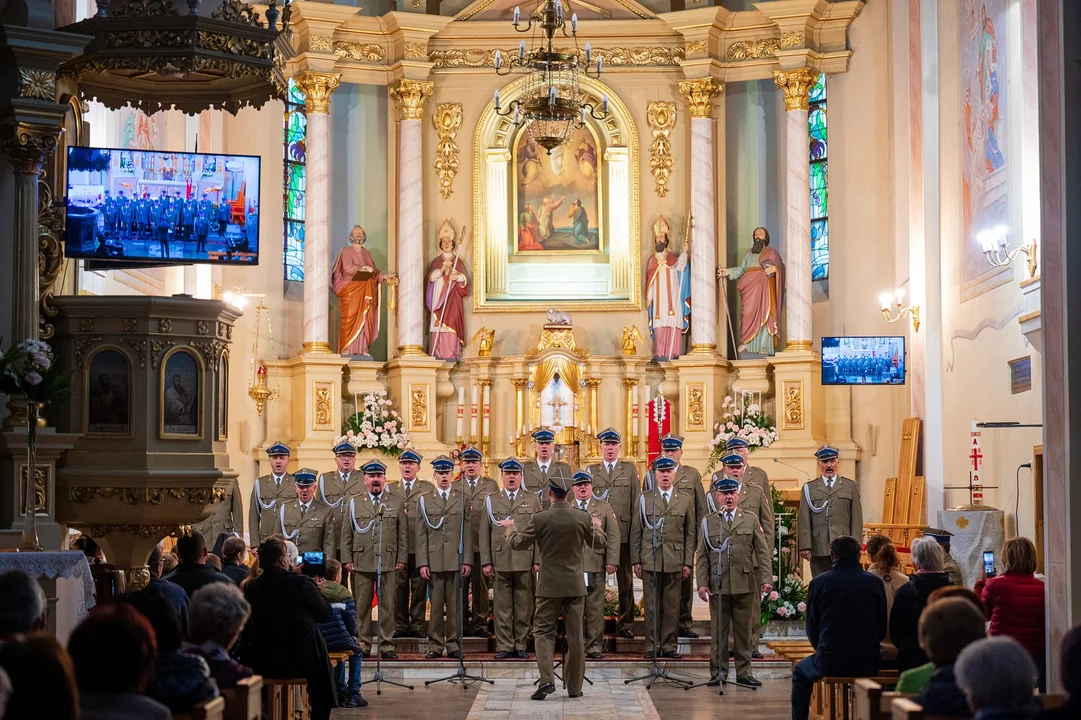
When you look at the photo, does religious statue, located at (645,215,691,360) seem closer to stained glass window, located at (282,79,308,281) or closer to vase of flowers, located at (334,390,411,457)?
vase of flowers, located at (334,390,411,457)

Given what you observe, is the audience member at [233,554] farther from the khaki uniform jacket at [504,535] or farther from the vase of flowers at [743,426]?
the vase of flowers at [743,426]

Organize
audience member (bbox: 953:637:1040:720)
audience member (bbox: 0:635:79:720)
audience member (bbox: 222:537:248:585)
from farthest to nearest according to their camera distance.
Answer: audience member (bbox: 222:537:248:585) < audience member (bbox: 953:637:1040:720) < audience member (bbox: 0:635:79:720)

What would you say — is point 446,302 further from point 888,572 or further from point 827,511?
point 888,572

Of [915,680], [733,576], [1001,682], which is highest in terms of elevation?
[1001,682]

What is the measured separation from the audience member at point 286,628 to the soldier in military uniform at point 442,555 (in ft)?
15.0

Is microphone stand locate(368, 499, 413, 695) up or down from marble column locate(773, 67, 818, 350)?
down

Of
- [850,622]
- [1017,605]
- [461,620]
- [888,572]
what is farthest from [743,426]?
[850,622]

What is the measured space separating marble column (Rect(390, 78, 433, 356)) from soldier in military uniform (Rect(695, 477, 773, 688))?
25.0 ft

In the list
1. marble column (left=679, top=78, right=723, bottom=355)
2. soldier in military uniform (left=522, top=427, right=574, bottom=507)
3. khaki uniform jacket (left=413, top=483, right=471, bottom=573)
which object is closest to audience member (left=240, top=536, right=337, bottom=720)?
khaki uniform jacket (left=413, top=483, right=471, bottom=573)

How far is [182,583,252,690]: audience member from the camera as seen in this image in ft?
19.5

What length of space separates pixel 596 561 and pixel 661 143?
8084 mm

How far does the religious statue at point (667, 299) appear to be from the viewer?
61.3ft

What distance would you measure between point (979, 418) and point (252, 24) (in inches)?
314

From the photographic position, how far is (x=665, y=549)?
1238cm
